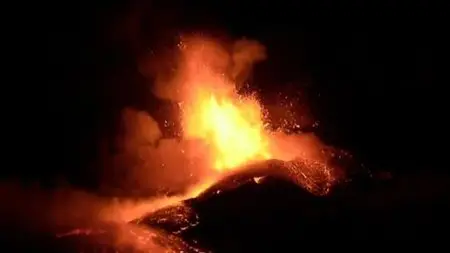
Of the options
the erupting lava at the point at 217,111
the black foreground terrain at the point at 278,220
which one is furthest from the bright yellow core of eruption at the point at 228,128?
the black foreground terrain at the point at 278,220

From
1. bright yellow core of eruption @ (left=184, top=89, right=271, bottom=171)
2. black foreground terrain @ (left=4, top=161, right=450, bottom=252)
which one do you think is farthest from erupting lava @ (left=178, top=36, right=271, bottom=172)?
black foreground terrain @ (left=4, top=161, right=450, bottom=252)

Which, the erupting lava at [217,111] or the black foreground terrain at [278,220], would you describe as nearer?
the black foreground terrain at [278,220]

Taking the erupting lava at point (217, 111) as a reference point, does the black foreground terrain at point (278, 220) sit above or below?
below

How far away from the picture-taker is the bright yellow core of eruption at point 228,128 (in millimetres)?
13920

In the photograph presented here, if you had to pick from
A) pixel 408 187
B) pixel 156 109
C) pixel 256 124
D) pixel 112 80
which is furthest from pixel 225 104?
pixel 408 187

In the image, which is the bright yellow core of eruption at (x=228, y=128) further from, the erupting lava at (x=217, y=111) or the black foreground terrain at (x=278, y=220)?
the black foreground terrain at (x=278, y=220)

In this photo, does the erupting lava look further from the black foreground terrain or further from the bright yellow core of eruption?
the black foreground terrain

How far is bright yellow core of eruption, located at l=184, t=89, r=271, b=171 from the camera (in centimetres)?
1392

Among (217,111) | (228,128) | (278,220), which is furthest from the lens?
(217,111)

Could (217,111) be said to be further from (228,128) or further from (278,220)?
(278,220)

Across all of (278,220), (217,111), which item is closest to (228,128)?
(217,111)

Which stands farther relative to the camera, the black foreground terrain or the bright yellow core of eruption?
the bright yellow core of eruption

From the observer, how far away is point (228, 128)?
14422 millimetres

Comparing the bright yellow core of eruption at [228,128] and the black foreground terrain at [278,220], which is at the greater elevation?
the bright yellow core of eruption at [228,128]
